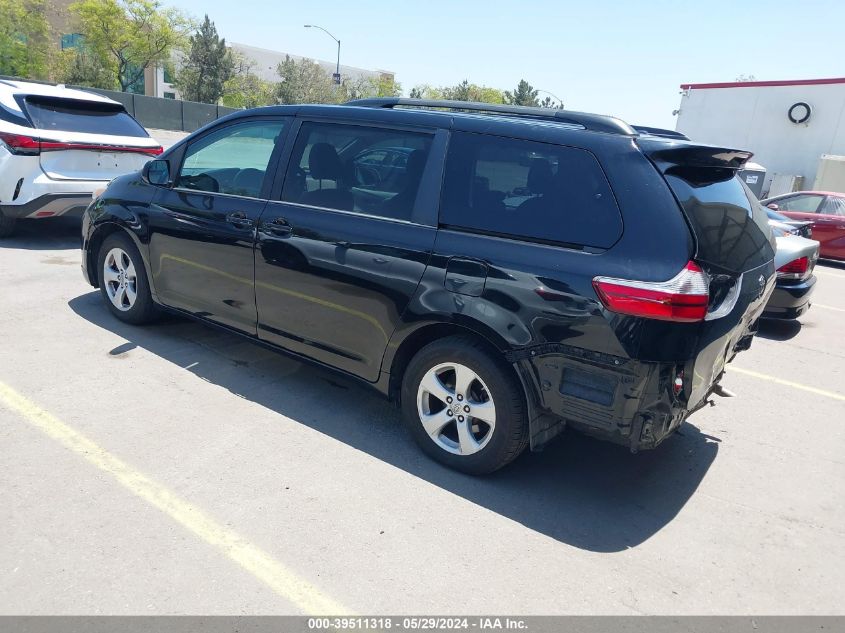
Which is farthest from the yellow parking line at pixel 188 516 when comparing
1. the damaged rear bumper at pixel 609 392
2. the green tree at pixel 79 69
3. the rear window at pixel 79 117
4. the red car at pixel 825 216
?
the green tree at pixel 79 69

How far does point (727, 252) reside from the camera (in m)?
3.18

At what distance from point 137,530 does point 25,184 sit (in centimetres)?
578

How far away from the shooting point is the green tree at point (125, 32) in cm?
4909

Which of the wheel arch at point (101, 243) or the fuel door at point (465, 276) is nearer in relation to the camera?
the fuel door at point (465, 276)

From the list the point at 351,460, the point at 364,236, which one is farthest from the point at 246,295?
the point at 351,460

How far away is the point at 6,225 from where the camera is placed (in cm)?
770

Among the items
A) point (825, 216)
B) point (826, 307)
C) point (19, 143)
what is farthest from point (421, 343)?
point (825, 216)

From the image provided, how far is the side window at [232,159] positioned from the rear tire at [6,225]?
13.4 feet

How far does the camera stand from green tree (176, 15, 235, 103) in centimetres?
5834

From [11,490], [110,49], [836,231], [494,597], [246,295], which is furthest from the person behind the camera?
[110,49]

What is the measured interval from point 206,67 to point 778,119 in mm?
48459

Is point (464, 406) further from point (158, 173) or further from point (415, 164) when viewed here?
point (158, 173)

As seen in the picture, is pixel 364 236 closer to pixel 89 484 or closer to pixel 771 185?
pixel 89 484

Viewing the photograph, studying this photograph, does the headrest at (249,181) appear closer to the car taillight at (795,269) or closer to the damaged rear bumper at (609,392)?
the damaged rear bumper at (609,392)
